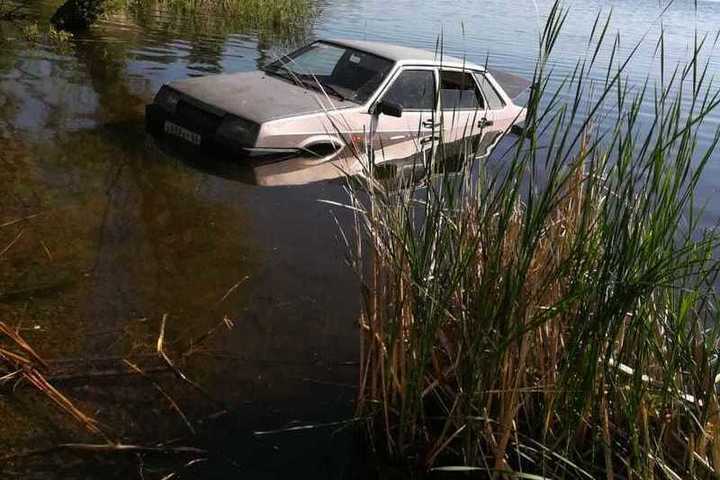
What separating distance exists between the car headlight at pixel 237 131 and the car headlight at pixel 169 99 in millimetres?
738

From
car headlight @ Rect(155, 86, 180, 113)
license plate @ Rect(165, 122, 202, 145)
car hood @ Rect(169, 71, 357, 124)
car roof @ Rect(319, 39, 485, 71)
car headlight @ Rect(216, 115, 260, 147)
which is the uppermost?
car roof @ Rect(319, 39, 485, 71)

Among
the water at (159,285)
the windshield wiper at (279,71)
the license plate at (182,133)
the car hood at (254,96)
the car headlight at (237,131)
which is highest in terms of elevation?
the windshield wiper at (279,71)

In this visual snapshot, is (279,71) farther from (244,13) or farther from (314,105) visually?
(244,13)

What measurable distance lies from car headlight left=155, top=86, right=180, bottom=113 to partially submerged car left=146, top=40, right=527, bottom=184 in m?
0.01

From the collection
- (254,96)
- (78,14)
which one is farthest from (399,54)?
(78,14)

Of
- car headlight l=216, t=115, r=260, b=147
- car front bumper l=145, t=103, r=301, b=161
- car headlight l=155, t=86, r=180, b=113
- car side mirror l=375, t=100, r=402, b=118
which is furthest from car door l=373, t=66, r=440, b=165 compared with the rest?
car headlight l=155, t=86, r=180, b=113

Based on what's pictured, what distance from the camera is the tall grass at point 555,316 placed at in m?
2.64

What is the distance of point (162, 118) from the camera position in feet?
24.6

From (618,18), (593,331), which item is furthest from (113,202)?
(618,18)

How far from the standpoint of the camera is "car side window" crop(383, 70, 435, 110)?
25.3 feet

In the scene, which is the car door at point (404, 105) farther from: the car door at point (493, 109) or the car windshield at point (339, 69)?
the car door at point (493, 109)

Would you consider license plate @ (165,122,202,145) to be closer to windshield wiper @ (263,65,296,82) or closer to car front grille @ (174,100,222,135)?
car front grille @ (174,100,222,135)

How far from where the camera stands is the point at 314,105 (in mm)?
7160

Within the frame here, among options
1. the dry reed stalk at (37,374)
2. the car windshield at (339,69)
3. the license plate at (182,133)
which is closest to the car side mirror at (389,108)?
the car windshield at (339,69)
